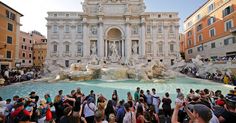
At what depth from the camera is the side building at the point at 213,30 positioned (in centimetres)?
2194

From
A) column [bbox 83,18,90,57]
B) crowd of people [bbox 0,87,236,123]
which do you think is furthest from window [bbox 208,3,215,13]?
crowd of people [bbox 0,87,236,123]

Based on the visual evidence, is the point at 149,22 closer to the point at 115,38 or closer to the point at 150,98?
the point at 115,38

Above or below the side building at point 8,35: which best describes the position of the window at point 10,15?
above

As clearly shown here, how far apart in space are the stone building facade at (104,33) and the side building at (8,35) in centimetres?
627

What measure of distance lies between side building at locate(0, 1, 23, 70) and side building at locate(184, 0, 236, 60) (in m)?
34.3

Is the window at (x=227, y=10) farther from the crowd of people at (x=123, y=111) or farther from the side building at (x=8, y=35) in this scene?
the side building at (x=8, y=35)

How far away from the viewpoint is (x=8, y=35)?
25.2m

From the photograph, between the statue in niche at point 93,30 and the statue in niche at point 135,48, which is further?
the statue in niche at point 93,30

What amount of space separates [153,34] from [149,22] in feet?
9.53

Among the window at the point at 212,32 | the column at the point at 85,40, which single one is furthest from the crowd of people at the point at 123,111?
the column at the point at 85,40

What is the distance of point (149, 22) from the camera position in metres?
34.0


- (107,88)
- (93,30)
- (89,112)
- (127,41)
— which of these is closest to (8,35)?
(93,30)

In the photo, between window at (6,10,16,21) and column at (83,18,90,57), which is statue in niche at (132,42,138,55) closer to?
column at (83,18,90,57)

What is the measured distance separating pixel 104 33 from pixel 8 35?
1724 cm
